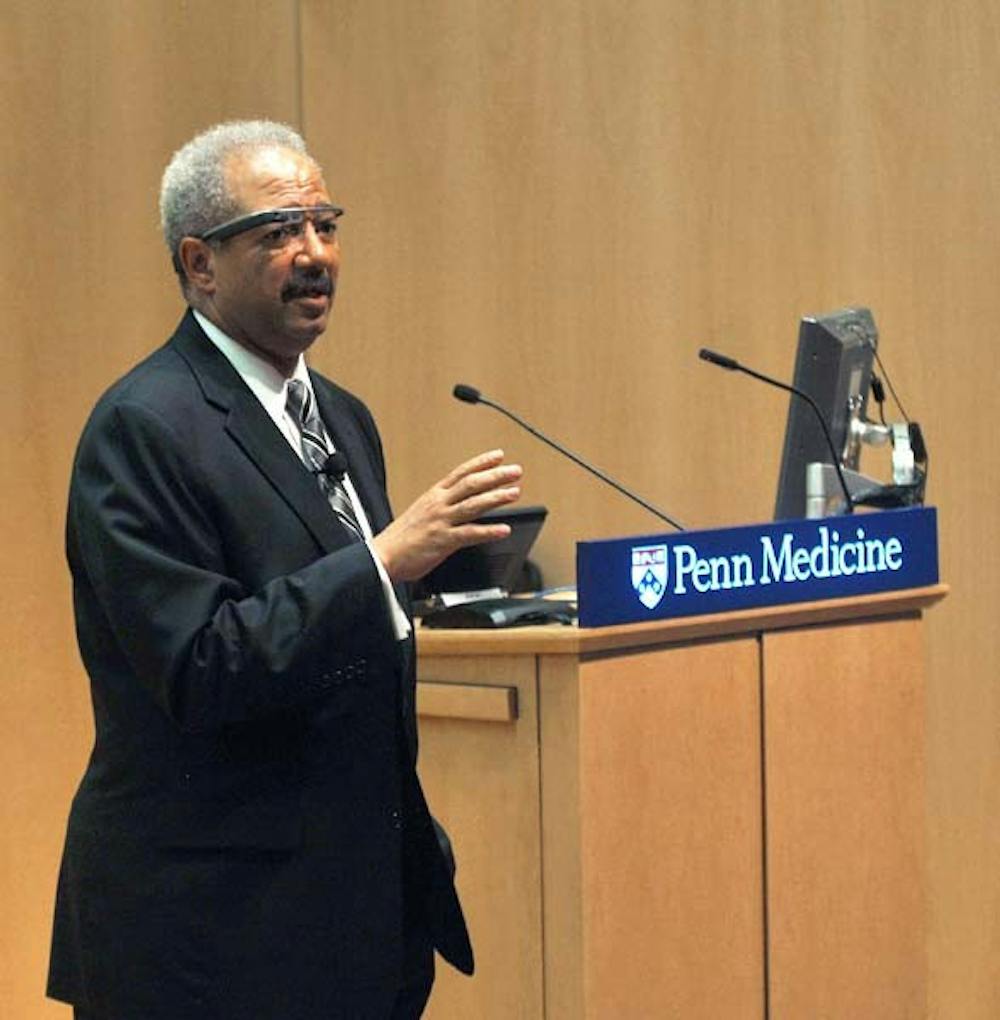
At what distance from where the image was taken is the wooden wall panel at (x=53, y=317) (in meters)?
4.37

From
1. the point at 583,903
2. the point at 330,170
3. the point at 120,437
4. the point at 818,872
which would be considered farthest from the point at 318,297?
the point at 330,170

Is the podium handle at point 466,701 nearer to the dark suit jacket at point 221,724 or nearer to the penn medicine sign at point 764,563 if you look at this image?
the penn medicine sign at point 764,563

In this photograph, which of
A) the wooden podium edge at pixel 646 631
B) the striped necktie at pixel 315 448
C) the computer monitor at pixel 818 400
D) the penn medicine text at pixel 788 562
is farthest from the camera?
the computer monitor at pixel 818 400

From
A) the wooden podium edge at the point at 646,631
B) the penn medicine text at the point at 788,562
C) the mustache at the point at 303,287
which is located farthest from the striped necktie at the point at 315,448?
the penn medicine text at the point at 788,562

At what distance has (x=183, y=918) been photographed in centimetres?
223

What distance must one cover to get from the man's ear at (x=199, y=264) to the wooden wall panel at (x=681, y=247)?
248 cm

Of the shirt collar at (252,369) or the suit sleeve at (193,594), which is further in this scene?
the shirt collar at (252,369)

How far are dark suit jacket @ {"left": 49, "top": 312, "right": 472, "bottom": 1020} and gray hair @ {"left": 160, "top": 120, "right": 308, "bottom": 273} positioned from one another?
160 millimetres

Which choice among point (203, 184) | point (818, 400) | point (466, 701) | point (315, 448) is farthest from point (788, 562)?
point (203, 184)

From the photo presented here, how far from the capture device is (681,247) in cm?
489

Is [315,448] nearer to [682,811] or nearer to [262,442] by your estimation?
[262,442]

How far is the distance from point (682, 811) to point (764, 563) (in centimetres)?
38

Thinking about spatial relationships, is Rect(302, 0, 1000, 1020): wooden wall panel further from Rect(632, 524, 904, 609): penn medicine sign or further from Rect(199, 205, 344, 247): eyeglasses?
Rect(199, 205, 344, 247): eyeglasses

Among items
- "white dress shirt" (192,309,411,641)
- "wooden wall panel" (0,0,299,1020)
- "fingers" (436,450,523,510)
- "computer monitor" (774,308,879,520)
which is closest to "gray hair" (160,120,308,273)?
"white dress shirt" (192,309,411,641)
